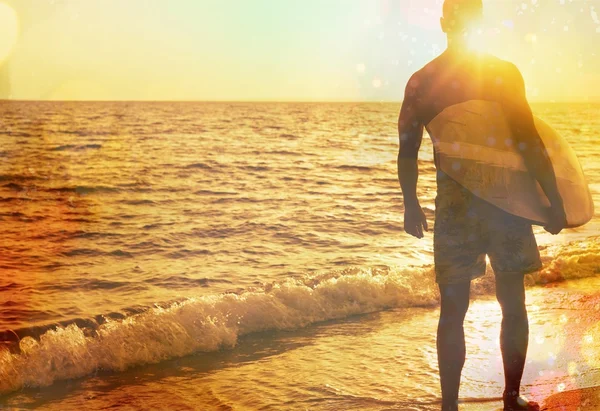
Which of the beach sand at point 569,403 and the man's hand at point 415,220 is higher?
the man's hand at point 415,220

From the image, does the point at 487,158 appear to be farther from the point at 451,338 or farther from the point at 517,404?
the point at 517,404

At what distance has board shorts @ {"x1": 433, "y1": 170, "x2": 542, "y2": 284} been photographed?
9.70 feet

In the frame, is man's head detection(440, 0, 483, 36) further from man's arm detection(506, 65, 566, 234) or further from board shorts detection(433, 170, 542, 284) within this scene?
board shorts detection(433, 170, 542, 284)

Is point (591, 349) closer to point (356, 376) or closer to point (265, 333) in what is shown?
point (356, 376)

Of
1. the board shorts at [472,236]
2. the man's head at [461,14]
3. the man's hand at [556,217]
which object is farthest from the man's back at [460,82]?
the man's hand at [556,217]

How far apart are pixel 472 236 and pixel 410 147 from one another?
20.5 inches

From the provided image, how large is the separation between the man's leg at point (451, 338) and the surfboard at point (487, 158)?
46cm

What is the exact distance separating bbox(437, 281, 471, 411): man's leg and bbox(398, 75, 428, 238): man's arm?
34 centimetres

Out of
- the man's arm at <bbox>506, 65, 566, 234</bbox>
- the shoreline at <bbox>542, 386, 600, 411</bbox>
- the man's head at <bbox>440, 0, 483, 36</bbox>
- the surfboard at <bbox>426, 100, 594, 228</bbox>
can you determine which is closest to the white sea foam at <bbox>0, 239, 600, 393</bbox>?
the shoreline at <bbox>542, 386, 600, 411</bbox>

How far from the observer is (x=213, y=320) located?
19.8ft

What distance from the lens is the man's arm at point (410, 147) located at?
298 centimetres

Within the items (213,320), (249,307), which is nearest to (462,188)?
(213,320)

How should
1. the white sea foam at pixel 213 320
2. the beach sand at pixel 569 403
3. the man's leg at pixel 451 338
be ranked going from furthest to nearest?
1. the white sea foam at pixel 213 320
2. the beach sand at pixel 569 403
3. the man's leg at pixel 451 338

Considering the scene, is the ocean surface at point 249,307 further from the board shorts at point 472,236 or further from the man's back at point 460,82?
the man's back at point 460,82
